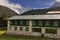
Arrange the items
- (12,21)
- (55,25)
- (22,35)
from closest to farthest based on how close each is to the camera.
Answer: (55,25) < (22,35) < (12,21)

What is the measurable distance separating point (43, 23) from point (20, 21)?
29.2 ft

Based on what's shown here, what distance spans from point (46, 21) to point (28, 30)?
22.4 feet

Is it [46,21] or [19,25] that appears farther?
[19,25]

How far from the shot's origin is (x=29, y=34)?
5706 cm

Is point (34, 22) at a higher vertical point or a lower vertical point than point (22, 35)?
higher

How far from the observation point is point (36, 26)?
56969mm

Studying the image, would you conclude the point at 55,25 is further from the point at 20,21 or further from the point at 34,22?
the point at 20,21

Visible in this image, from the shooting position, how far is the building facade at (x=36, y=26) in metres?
53.7

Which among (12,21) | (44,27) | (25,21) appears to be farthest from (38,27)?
(12,21)

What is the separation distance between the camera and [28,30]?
190 ft

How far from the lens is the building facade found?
53.7 meters

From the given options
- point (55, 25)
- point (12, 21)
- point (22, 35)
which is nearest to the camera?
point (55, 25)

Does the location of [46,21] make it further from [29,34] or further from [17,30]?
[17,30]

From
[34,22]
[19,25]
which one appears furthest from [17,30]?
[34,22]
